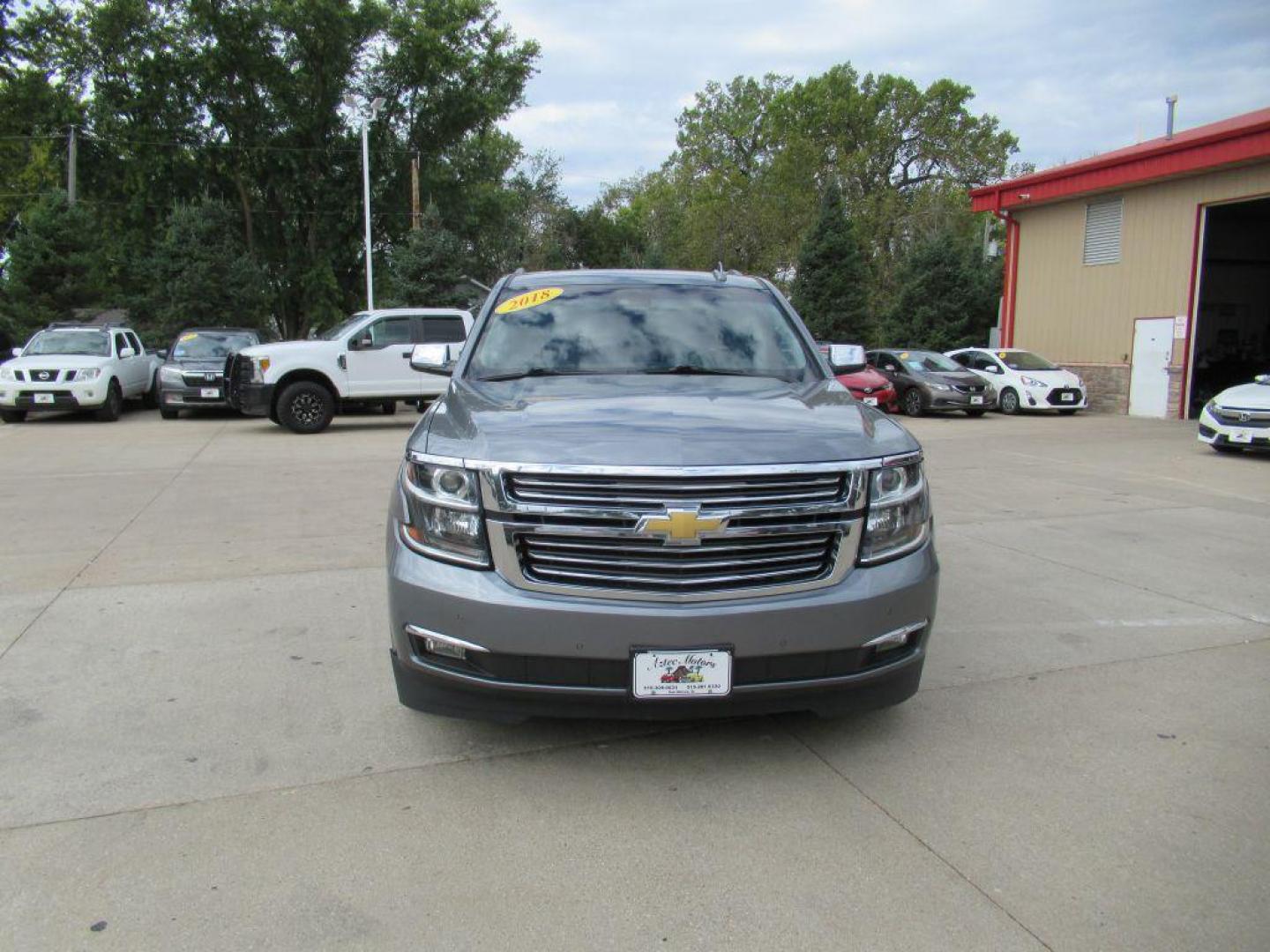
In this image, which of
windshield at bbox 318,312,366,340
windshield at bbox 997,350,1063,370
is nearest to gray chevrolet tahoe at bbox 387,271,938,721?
windshield at bbox 318,312,366,340

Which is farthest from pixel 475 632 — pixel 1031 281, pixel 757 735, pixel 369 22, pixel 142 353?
pixel 369 22

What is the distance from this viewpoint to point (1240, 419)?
13.0 meters

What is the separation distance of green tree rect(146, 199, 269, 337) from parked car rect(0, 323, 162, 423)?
1168 cm

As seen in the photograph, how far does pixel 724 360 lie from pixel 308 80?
37.3 metres

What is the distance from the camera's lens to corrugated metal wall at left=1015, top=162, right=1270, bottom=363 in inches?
798

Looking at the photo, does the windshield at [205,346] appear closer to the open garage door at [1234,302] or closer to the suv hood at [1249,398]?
the suv hood at [1249,398]

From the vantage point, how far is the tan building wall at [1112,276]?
799 inches

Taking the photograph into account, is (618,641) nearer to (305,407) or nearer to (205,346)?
(305,407)

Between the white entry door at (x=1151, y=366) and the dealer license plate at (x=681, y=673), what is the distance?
829 inches

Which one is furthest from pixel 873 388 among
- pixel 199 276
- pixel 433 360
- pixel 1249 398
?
pixel 199 276

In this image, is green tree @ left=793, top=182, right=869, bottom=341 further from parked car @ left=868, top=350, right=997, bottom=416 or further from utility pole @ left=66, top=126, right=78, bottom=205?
utility pole @ left=66, top=126, right=78, bottom=205

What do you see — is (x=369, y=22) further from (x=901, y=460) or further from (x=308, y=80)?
(x=901, y=460)

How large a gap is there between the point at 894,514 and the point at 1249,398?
12382mm

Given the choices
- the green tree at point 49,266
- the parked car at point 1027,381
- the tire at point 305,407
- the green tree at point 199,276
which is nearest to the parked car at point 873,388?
the parked car at point 1027,381
